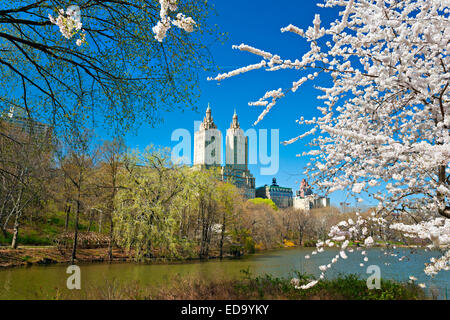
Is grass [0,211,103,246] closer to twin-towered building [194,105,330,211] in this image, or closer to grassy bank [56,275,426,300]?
grassy bank [56,275,426,300]

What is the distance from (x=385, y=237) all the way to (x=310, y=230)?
156 feet

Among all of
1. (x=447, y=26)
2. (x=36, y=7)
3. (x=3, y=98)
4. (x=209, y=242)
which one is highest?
(x=36, y=7)

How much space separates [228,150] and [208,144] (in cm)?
1886

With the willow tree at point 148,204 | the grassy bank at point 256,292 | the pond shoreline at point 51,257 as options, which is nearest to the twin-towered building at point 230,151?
the willow tree at point 148,204

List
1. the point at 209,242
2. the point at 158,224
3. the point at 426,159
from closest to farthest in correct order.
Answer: the point at 426,159
the point at 158,224
the point at 209,242

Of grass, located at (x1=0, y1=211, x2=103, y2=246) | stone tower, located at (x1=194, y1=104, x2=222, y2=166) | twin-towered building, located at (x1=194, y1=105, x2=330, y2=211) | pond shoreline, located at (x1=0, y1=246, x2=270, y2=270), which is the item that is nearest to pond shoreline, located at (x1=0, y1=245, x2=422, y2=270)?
pond shoreline, located at (x1=0, y1=246, x2=270, y2=270)

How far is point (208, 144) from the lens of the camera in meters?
121

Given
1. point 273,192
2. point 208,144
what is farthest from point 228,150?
point 273,192

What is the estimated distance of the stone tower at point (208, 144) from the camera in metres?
117

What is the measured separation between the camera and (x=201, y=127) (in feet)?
420

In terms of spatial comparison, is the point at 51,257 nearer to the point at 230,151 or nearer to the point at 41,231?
the point at 41,231

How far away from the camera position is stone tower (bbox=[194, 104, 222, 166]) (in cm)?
11738
